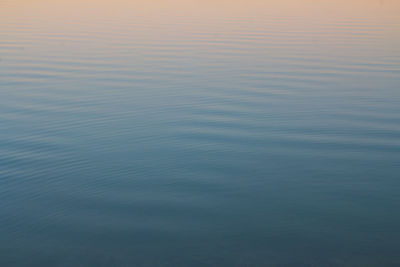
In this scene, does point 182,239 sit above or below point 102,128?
below

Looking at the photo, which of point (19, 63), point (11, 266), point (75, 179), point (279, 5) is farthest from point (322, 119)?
point (279, 5)

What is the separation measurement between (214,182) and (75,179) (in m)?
2.04

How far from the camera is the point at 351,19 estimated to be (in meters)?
29.0

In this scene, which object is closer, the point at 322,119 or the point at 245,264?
the point at 245,264

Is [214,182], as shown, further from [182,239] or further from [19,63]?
[19,63]

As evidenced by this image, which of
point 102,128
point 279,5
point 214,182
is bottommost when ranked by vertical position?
point 214,182

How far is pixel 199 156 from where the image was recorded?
30.1 feet

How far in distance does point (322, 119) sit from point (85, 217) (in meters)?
5.66

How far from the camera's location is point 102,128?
10.5m

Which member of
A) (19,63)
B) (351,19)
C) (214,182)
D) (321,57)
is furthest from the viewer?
(351,19)

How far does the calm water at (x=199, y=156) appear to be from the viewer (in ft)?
21.6

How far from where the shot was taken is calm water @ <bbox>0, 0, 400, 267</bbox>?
6.57m

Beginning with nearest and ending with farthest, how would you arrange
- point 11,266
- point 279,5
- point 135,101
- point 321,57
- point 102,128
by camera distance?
1. point 11,266
2. point 102,128
3. point 135,101
4. point 321,57
5. point 279,5

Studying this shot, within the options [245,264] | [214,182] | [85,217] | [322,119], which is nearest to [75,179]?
[85,217]
